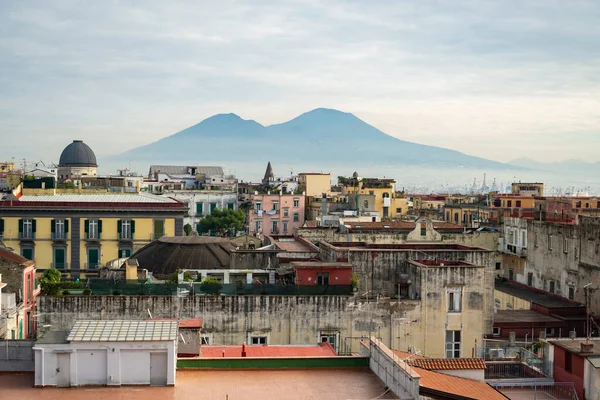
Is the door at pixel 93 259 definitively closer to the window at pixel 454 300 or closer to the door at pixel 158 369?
the window at pixel 454 300

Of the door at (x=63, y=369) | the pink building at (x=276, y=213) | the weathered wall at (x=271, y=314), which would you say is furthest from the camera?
the pink building at (x=276, y=213)

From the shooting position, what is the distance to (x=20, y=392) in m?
19.2

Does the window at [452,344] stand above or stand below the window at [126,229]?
below

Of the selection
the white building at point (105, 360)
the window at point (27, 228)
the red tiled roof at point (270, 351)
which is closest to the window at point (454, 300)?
the red tiled roof at point (270, 351)

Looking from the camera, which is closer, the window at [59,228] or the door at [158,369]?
the door at [158,369]

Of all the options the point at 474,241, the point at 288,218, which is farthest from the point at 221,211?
the point at 474,241

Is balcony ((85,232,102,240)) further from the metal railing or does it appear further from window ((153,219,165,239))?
the metal railing

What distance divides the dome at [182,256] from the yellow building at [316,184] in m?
70.2

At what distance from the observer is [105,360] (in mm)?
19812

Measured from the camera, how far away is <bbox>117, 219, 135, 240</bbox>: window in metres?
66.0

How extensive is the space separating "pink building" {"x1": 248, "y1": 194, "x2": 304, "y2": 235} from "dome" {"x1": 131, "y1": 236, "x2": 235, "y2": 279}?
5604cm

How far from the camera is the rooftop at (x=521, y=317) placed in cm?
4203

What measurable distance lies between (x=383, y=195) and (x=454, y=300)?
83538mm

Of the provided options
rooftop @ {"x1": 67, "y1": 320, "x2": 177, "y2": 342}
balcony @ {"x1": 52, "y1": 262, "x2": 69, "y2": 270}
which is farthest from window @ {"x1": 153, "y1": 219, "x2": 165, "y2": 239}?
rooftop @ {"x1": 67, "y1": 320, "x2": 177, "y2": 342}
